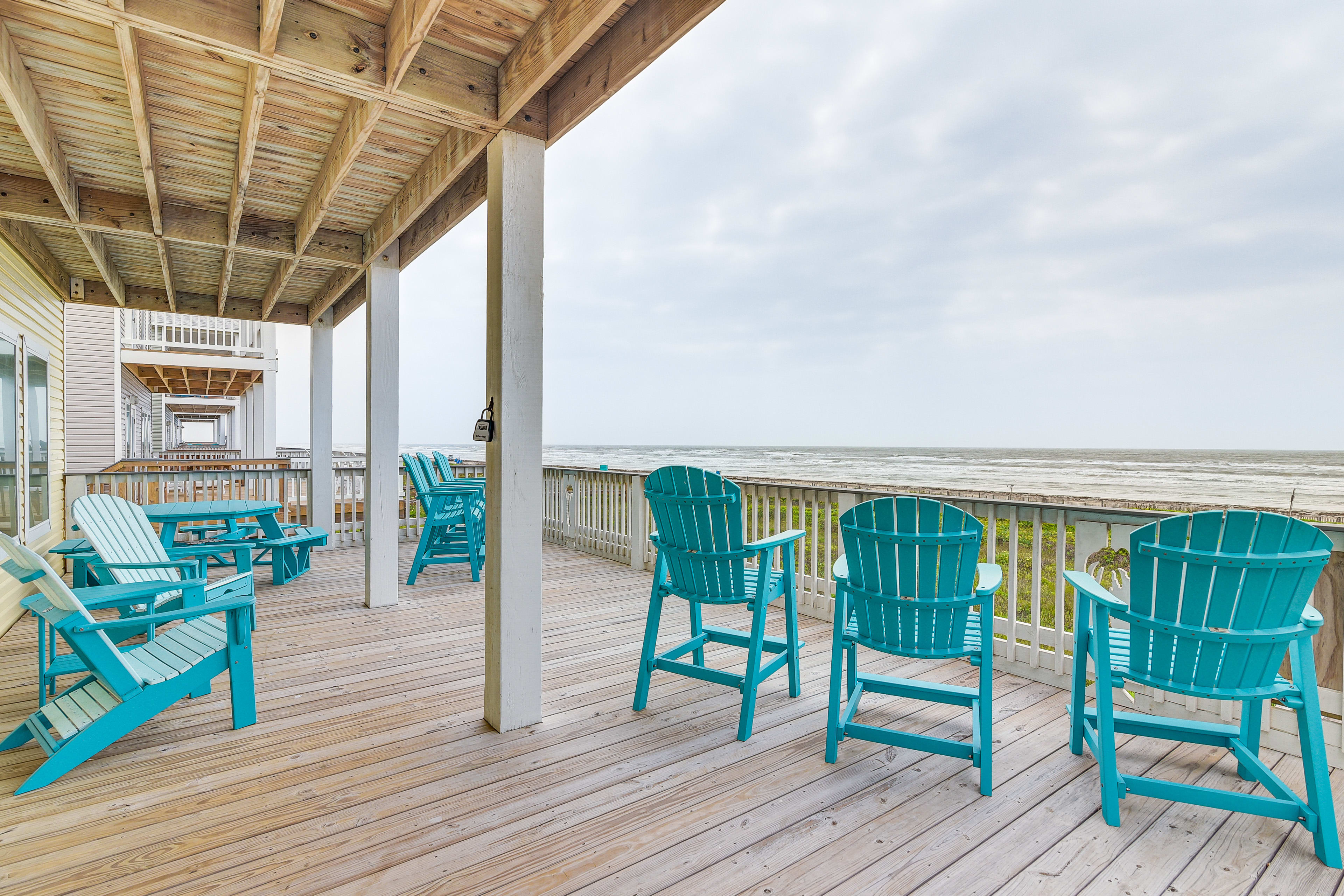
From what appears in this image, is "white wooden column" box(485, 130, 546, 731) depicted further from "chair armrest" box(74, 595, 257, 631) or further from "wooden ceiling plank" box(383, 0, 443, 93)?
"chair armrest" box(74, 595, 257, 631)

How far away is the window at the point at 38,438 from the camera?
15.2 feet

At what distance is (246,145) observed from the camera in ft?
8.91

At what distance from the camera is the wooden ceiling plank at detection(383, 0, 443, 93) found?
5.88 ft

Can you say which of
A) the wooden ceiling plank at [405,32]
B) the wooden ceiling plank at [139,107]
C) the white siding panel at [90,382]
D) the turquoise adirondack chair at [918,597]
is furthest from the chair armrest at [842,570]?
the white siding panel at [90,382]

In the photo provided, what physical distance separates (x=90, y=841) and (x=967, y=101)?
2699 centimetres

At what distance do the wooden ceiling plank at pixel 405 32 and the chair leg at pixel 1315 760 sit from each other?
3.23 meters

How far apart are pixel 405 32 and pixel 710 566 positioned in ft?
7.47

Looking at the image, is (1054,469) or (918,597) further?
(1054,469)

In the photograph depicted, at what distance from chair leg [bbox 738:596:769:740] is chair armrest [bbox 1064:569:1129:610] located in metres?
1.16

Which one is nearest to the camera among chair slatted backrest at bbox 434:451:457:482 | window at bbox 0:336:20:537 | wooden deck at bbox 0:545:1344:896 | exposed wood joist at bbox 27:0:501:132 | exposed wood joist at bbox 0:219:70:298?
wooden deck at bbox 0:545:1344:896

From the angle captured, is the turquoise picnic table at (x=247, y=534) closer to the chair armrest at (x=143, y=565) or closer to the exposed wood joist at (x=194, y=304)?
the chair armrest at (x=143, y=565)

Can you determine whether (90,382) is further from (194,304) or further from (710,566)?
(710,566)

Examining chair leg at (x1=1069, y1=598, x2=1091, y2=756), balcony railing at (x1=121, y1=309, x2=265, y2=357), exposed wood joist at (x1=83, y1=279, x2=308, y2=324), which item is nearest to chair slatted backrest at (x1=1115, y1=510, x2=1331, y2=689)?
chair leg at (x1=1069, y1=598, x2=1091, y2=756)

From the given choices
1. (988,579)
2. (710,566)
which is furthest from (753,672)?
(988,579)
